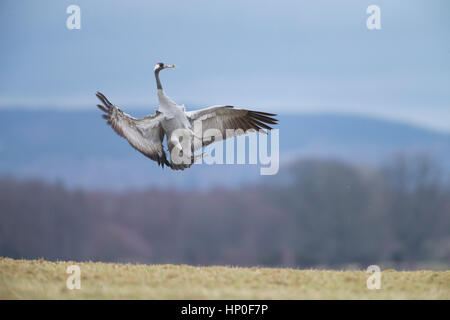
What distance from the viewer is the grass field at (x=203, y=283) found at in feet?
13.3

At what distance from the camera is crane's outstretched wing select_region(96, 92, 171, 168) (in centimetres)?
545

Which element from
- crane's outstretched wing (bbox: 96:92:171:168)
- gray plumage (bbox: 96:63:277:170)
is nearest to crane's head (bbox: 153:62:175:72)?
gray plumage (bbox: 96:63:277:170)

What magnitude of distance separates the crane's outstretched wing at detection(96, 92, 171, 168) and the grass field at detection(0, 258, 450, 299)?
5.10 feet

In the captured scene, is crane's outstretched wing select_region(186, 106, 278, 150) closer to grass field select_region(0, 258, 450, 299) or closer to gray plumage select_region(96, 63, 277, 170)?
gray plumage select_region(96, 63, 277, 170)

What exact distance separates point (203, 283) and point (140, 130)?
232 centimetres

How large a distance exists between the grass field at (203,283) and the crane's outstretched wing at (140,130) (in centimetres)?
155

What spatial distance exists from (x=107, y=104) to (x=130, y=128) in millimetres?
511

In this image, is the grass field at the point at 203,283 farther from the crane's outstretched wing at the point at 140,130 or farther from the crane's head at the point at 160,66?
the crane's head at the point at 160,66

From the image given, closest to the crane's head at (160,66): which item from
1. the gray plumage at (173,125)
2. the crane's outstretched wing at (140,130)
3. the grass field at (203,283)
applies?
the gray plumage at (173,125)
